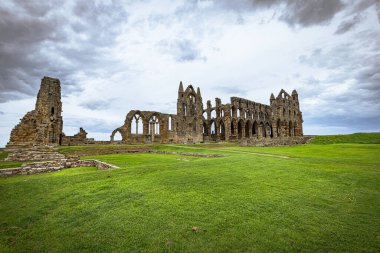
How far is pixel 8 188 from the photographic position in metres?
7.23

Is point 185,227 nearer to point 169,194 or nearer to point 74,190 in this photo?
point 169,194

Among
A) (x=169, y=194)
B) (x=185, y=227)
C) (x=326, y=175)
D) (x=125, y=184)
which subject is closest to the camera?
(x=185, y=227)

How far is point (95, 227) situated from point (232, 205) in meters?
3.37

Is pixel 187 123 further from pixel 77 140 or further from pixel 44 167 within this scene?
pixel 44 167

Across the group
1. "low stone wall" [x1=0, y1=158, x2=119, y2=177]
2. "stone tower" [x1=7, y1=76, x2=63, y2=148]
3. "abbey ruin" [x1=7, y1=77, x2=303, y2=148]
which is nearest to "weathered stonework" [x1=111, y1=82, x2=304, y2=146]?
"abbey ruin" [x1=7, y1=77, x2=303, y2=148]

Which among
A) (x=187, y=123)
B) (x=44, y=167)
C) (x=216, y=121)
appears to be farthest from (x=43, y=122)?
(x=216, y=121)

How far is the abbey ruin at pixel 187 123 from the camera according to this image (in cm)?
2998

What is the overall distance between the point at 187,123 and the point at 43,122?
3119 centimetres

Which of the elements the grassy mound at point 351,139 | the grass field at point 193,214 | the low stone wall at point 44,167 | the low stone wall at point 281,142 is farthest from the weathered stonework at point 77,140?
the grassy mound at point 351,139

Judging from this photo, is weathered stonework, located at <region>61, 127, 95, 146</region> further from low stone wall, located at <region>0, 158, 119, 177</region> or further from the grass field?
the grass field

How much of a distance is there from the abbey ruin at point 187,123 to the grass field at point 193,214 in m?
26.4

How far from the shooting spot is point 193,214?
4.90 metres

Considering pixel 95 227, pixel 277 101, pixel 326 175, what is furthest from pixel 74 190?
Answer: pixel 277 101

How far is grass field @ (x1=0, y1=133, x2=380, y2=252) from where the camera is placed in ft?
12.5
